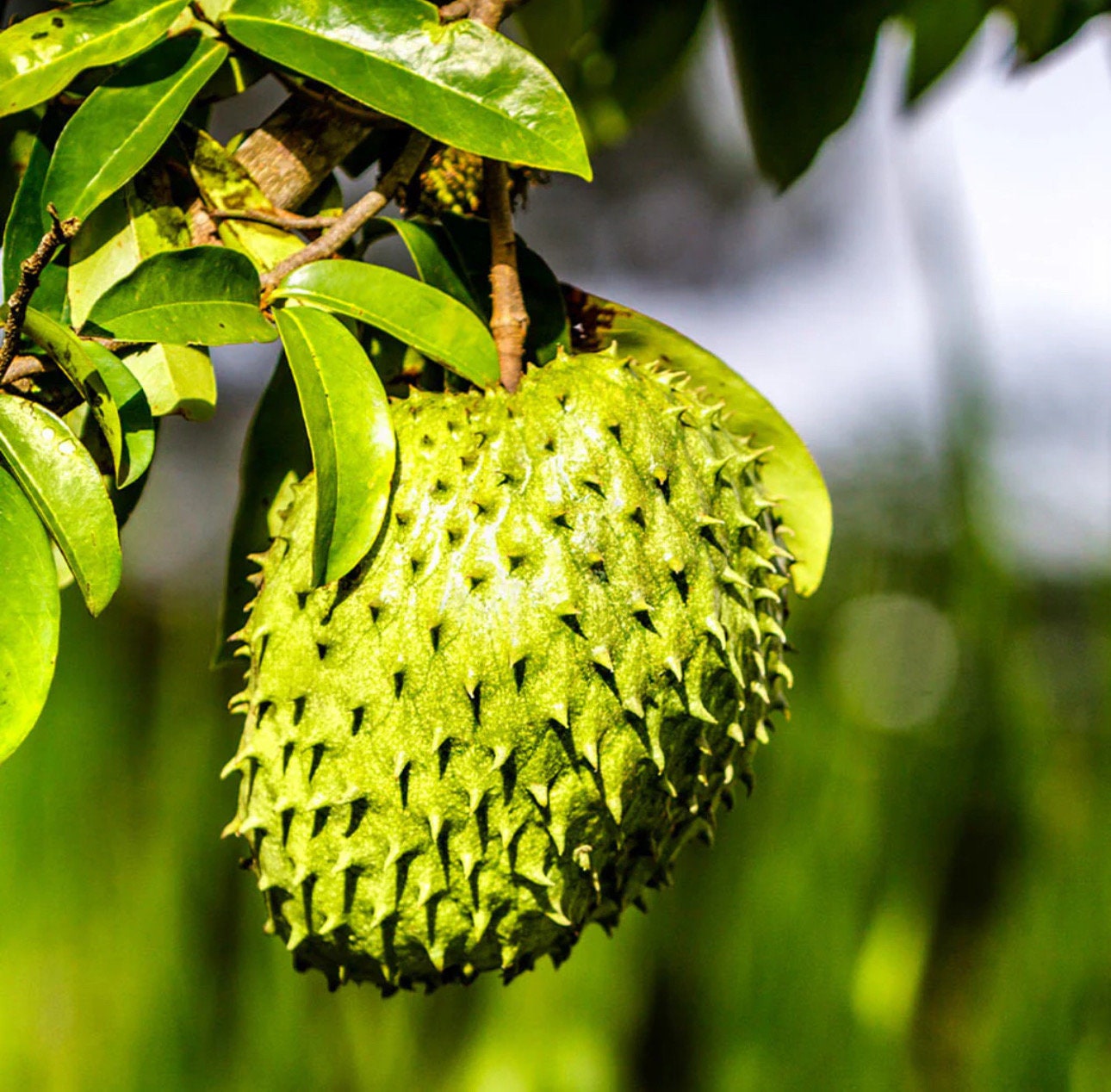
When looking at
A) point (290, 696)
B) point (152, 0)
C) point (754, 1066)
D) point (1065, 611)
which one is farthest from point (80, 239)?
point (1065, 611)

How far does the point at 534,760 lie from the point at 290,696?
0.67 feet

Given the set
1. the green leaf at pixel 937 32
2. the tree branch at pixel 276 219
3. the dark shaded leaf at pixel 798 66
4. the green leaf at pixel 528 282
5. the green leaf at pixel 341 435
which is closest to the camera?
the green leaf at pixel 341 435

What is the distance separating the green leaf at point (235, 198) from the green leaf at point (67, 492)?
0.24m

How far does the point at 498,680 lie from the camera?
0.86 metres

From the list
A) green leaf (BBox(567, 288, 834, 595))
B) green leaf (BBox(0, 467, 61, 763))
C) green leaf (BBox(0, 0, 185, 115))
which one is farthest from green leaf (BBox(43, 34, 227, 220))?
green leaf (BBox(567, 288, 834, 595))

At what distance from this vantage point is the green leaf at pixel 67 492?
73 centimetres

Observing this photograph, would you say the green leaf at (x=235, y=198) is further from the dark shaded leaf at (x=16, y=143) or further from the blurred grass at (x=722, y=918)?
the blurred grass at (x=722, y=918)

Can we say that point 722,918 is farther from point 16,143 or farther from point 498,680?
point 16,143

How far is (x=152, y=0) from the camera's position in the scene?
2.73 feet

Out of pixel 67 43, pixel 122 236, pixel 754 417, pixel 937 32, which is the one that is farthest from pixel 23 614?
pixel 937 32

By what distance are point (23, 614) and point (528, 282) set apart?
53 cm

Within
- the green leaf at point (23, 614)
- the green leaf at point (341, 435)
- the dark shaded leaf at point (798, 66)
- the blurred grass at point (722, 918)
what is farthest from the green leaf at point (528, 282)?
the blurred grass at point (722, 918)

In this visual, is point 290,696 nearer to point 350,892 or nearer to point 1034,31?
point 350,892

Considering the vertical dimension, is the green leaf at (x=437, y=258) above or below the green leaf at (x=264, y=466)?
above
